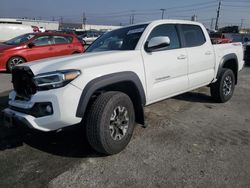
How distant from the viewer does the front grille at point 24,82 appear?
329cm

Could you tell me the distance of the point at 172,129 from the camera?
4.52m

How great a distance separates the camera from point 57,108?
301 centimetres

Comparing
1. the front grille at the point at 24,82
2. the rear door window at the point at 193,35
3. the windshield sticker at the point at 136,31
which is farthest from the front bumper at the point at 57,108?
the rear door window at the point at 193,35

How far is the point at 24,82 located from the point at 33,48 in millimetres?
7584

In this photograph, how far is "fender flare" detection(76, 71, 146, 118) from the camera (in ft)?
10.3

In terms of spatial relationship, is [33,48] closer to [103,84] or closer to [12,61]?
[12,61]

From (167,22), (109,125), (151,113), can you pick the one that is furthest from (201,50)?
(109,125)

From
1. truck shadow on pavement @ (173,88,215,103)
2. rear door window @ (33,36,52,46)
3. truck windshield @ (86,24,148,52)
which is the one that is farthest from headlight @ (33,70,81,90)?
rear door window @ (33,36,52,46)

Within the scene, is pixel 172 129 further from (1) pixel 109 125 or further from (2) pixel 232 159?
(1) pixel 109 125

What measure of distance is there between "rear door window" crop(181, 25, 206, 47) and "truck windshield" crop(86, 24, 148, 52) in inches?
38.1

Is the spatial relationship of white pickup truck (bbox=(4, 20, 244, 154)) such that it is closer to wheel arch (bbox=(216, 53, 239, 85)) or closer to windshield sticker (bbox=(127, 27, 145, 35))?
windshield sticker (bbox=(127, 27, 145, 35))

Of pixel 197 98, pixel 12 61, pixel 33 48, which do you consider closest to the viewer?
pixel 197 98

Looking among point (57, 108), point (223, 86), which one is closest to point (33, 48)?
point (223, 86)

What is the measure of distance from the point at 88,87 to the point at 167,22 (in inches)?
89.0
